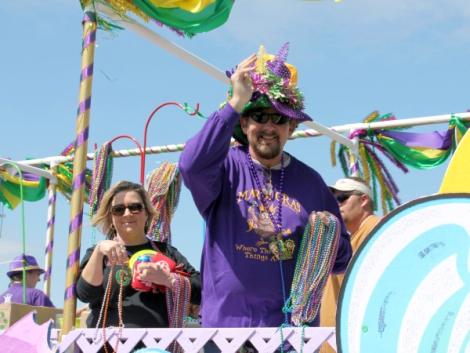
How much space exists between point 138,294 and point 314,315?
845 millimetres

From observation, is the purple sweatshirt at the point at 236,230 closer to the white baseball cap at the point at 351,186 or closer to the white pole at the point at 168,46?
Result: the white pole at the point at 168,46

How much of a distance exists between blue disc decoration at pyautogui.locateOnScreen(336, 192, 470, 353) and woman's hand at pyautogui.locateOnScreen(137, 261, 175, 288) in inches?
39.6

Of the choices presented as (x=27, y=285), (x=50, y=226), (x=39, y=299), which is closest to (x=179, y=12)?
(x=39, y=299)

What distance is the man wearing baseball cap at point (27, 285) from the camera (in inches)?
250

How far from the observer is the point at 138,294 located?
9.91ft

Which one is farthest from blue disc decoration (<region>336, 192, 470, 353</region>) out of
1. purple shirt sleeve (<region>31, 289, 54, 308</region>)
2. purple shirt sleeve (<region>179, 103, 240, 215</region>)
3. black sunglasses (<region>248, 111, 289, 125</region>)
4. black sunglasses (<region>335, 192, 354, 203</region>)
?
purple shirt sleeve (<region>31, 289, 54, 308</region>)

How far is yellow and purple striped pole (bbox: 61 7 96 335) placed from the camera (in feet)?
9.64

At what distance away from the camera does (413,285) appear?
1999mm

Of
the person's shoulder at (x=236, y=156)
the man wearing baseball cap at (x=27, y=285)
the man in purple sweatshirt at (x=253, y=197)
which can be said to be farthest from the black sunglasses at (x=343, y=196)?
the man wearing baseball cap at (x=27, y=285)

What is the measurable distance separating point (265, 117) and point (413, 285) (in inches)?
38.2

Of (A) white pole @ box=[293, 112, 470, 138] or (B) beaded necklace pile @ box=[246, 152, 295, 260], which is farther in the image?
(A) white pole @ box=[293, 112, 470, 138]

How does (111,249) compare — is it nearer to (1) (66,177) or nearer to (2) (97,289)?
(2) (97,289)

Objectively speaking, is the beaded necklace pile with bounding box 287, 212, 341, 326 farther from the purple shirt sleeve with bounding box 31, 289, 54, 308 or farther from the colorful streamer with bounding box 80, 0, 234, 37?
the purple shirt sleeve with bounding box 31, 289, 54, 308

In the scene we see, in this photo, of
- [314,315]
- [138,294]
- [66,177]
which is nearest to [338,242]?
[314,315]
